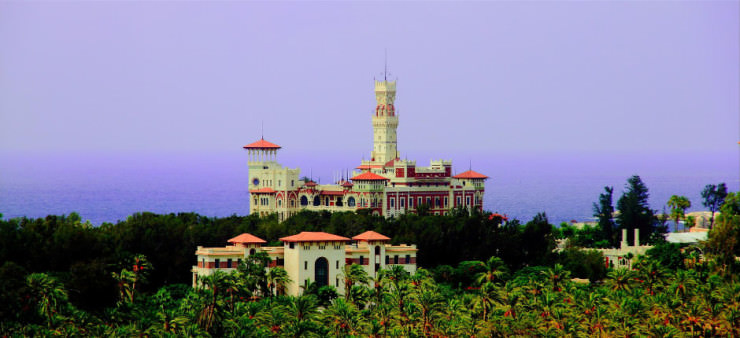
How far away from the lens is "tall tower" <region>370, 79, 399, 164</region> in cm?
12962

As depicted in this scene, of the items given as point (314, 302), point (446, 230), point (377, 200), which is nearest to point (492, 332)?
point (314, 302)

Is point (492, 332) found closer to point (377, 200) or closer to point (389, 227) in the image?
point (389, 227)

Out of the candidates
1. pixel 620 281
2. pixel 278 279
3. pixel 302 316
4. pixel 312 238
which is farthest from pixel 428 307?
pixel 312 238

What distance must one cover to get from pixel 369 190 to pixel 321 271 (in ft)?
116

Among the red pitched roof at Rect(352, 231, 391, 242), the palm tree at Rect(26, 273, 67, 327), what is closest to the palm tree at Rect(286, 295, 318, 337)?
the palm tree at Rect(26, 273, 67, 327)

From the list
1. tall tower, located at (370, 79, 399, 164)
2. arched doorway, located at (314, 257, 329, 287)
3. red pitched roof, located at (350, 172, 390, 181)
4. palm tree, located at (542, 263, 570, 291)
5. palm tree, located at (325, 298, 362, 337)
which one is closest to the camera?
palm tree, located at (325, 298, 362, 337)

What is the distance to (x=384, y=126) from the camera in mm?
129875

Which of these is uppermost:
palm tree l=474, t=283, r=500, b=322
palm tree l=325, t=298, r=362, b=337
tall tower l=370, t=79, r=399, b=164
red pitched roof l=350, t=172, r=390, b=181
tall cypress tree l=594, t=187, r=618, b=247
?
tall tower l=370, t=79, r=399, b=164

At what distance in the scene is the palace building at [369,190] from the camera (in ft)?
375

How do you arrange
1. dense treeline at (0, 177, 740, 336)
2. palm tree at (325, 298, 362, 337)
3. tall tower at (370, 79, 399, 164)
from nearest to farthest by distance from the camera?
palm tree at (325, 298, 362, 337)
dense treeline at (0, 177, 740, 336)
tall tower at (370, 79, 399, 164)

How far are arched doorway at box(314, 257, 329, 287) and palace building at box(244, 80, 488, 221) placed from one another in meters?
29.7

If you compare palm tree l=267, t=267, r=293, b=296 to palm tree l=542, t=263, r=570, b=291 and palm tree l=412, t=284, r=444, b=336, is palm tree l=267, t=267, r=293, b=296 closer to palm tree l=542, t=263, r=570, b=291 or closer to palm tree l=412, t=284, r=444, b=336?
palm tree l=412, t=284, r=444, b=336

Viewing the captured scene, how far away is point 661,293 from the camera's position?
7000 centimetres

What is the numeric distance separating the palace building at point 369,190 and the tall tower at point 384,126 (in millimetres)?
6399
